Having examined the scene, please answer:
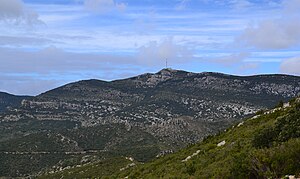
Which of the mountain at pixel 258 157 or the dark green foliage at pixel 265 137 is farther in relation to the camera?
the dark green foliage at pixel 265 137

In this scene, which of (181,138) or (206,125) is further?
(206,125)

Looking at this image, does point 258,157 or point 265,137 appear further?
point 265,137

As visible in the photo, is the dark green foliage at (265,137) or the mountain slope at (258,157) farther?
the dark green foliage at (265,137)

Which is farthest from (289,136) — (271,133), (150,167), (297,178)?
(150,167)

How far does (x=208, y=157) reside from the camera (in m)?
30.9

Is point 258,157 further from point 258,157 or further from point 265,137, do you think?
point 265,137

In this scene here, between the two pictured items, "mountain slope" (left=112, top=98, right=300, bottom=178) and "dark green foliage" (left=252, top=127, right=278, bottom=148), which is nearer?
"mountain slope" (left=112, top=98, right=300, bottom=178)

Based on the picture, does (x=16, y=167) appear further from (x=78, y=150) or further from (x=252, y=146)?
(x=252, y=146)

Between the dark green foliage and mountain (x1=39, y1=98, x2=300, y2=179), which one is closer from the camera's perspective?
mountain (x1=39, y1=98, x2=300, y2=179)

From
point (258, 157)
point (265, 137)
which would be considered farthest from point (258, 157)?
point (265, 137)

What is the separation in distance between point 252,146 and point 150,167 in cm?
1722

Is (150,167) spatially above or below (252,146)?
below

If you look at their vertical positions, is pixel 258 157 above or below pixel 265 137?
below

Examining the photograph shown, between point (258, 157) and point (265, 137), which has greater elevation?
point (265, 137)
